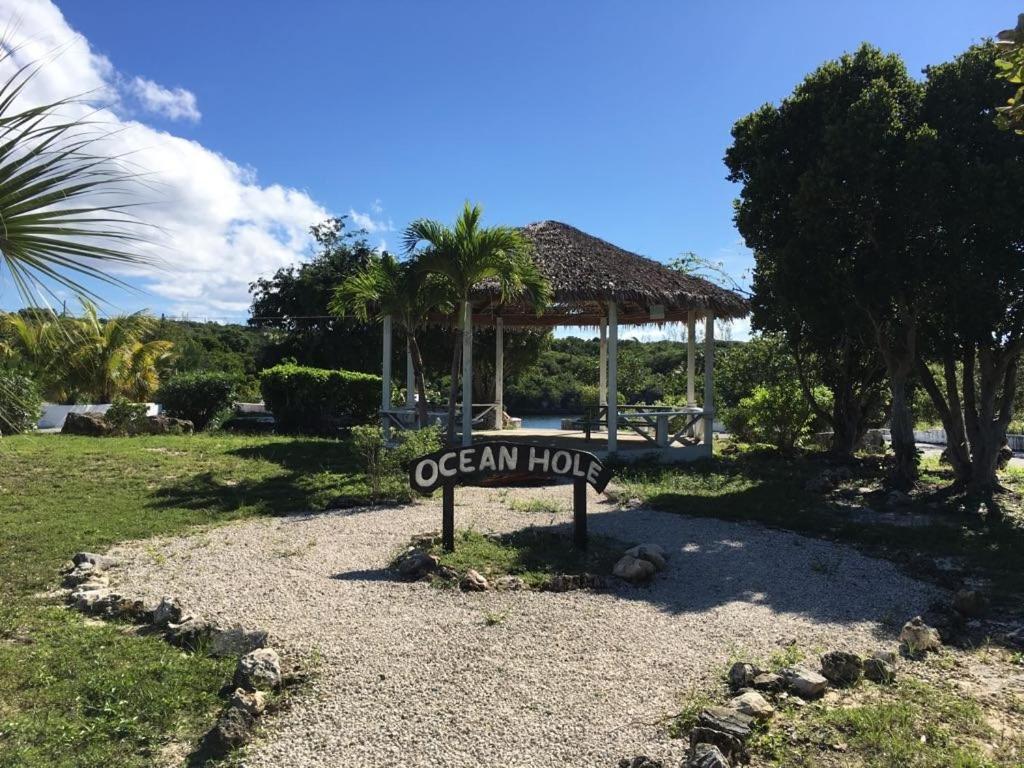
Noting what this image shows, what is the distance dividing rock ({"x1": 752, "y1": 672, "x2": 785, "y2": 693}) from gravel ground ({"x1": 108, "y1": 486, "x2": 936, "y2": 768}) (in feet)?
1.06

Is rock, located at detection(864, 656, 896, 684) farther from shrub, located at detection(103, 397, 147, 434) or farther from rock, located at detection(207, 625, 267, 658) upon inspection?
shrub, located at detection(103, 397, 147, 434)

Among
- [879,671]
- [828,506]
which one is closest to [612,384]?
[828,506]

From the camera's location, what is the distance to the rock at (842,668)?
3900 mm

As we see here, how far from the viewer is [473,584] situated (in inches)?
221

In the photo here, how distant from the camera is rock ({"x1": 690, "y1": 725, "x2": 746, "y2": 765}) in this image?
3129 millimetres

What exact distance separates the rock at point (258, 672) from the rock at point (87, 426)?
41.5 feet

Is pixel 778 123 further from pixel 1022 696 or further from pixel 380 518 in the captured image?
pixel 1022 696

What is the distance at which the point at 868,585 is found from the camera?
604cm

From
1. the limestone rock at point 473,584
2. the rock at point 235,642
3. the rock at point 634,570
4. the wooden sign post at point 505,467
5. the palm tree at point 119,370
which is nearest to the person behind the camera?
the rock at point 235,642

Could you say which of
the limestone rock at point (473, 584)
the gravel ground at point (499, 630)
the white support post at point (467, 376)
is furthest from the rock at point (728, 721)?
the white support post at point (467, 376)

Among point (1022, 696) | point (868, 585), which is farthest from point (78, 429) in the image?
point (1022, 696)

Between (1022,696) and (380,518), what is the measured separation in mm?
6348

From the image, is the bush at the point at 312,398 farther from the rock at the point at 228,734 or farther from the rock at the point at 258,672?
the rock at the point at 228,734

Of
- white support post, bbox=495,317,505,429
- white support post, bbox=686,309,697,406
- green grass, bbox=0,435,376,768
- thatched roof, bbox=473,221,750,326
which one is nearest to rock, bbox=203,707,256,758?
green grass, bbox=0,435,376,768
